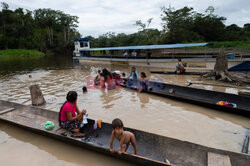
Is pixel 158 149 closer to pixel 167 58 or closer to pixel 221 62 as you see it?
pixel 221 62

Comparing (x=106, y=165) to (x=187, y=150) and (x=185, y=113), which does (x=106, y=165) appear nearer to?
(x=187, y=150)

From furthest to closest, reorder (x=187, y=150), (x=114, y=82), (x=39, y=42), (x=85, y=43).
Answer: (x=39, y=42) → (x=85, y=43) → (x=114, y=82) → (x=187, y=150)

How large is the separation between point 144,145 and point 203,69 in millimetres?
13426

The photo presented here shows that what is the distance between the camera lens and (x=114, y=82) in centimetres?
968

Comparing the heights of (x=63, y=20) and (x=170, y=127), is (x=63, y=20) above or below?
above

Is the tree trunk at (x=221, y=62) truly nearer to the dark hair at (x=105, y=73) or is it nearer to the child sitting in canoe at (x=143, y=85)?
the child sitting in canoe at (x=143, y=85)

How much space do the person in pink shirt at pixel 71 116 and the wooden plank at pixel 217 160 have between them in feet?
9.93

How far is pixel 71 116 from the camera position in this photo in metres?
4.20

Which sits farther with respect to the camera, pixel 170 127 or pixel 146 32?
pixel 146 32

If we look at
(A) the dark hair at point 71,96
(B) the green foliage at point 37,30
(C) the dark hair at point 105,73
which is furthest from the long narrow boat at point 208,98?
(B) the green foliage at point 37,30

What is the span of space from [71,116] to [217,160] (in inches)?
133

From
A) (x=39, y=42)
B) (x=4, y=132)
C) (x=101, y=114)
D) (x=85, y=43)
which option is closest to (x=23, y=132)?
(x=4, y=132)

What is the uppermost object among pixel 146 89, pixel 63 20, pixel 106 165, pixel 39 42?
pixel 63 20

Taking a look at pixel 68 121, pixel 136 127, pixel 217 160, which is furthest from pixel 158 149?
pixel 68 121
